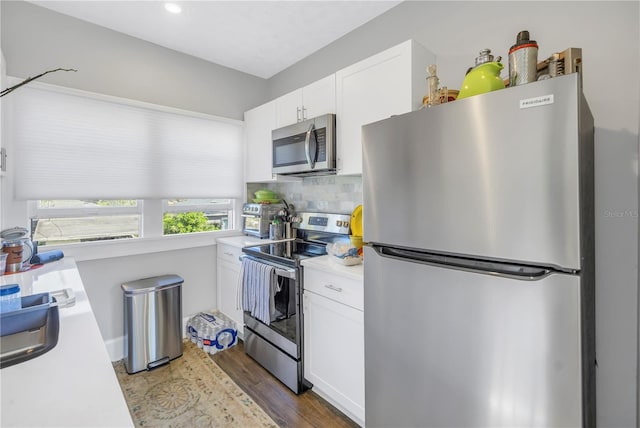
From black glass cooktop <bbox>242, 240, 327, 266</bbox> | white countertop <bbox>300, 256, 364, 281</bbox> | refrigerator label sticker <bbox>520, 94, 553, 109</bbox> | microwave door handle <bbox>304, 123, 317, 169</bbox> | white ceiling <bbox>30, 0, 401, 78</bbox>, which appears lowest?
white countertop <bbox>300, 256, 364, 281</bbox>

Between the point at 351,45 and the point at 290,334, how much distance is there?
233 centimetres

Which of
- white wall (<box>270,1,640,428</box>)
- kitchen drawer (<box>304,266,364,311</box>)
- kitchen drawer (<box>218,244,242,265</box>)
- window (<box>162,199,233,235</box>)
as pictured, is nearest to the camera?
white wall (<box>270,1,640,428</box>)

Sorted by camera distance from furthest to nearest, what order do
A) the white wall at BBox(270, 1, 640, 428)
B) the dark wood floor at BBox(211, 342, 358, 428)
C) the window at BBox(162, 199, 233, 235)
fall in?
the window at BBox(162, 199, 233, 235) < the dark wood floor at BBox(211, 342, 358, 428) < the white wall at BBox(270, 1, 640, 428)

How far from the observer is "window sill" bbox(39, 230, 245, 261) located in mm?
2184

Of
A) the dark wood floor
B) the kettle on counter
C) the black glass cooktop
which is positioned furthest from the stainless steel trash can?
the kettle on counter

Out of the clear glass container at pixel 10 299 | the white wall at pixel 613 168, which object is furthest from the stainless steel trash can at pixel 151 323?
the white wall at pixel 613 168

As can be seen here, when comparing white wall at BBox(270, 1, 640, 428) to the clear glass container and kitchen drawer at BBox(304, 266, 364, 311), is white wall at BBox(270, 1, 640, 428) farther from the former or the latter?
the clear glass container

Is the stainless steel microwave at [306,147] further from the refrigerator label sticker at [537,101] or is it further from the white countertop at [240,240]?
the refrigerator label sticker at [537,101]

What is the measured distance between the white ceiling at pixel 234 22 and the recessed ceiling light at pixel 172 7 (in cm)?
3

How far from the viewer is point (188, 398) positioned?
1.92 m

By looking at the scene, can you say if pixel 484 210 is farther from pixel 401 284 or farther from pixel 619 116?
pixel 619 116

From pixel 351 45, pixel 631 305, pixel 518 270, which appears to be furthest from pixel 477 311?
pixel 351 45

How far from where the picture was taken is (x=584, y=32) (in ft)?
4.39

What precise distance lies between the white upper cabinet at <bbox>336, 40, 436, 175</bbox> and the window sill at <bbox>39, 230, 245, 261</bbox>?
5.28 feet
